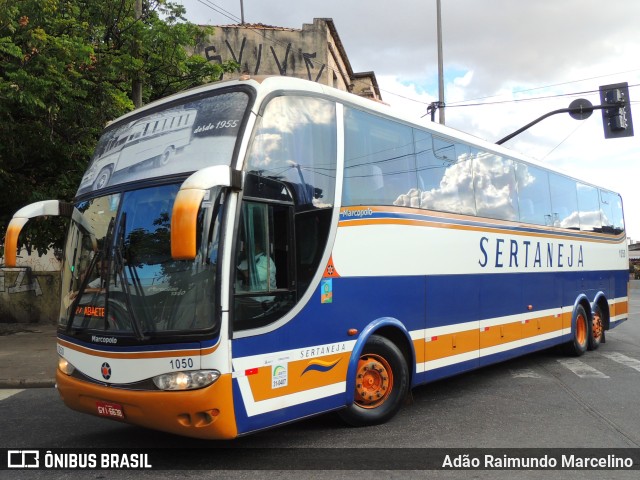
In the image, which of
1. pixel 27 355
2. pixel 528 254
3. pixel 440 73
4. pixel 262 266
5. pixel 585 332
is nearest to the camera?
pixel 262 266

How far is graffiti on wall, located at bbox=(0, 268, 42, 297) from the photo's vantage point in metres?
16.5

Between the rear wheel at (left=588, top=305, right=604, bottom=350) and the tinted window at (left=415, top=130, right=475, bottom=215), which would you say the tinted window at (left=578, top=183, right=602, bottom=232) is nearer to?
the rear wheel at (left=588, top=305, right=604, bottom=350)

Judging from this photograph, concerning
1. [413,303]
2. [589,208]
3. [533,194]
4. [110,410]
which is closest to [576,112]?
[589,208]

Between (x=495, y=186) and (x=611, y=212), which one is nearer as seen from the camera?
(x=495, y=186)

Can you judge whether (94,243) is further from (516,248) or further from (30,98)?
(516,248)

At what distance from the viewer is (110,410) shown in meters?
4.89

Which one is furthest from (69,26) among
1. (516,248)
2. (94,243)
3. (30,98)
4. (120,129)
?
(516,248)

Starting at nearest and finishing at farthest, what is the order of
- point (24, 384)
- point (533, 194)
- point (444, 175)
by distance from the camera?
point (444, 175)
point (24, 384)
point (533, 194)

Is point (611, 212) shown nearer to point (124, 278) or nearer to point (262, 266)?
point (262, 266)

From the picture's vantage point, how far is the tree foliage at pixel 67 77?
392 inches

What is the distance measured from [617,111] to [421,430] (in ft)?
44.9

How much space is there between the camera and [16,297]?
54.3 ft

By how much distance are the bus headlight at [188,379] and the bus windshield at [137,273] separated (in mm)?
333

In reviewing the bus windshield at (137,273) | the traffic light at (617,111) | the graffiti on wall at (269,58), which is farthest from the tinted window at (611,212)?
the graffiti on wall at (269,58)
